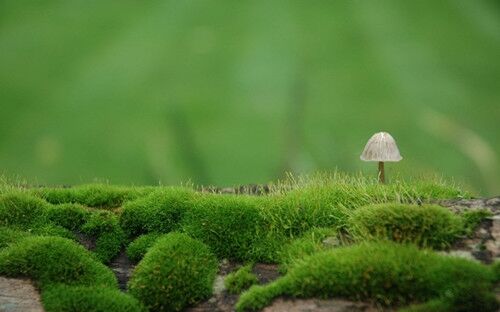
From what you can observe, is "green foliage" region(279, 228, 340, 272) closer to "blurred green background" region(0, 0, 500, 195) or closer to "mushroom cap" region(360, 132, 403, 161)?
"mushroom cap" region(360, 132, 403, 161)

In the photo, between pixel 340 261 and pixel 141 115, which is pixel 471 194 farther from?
pixel 141 115

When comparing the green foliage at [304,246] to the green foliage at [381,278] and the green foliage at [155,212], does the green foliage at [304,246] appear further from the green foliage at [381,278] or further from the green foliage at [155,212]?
the green foliage at [155,212]

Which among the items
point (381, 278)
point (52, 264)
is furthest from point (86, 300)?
point (381, 278)

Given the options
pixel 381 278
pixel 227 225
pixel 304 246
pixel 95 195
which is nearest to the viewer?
pixel 381 278

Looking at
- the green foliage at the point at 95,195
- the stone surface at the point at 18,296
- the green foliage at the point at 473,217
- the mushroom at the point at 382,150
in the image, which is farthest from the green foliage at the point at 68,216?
the green foliage at the point at 473,217

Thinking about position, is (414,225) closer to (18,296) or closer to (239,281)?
(239,281)

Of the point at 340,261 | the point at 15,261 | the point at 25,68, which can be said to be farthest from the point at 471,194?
the point at 25,68
